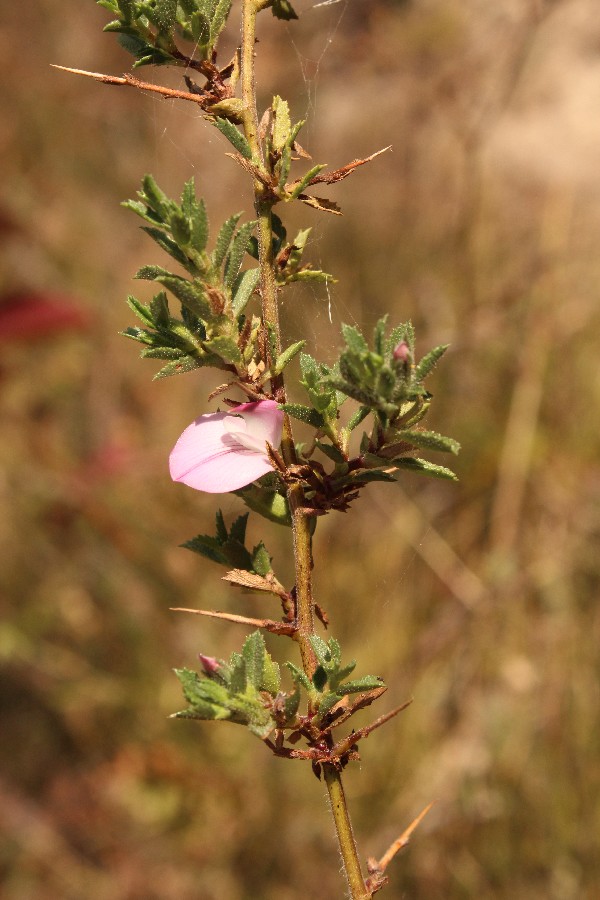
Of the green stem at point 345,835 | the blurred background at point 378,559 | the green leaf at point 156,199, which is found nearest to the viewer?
the green leaf at point 156,199

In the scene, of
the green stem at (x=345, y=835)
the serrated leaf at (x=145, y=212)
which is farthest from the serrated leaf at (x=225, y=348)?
the green stem at (x=345, y=835)

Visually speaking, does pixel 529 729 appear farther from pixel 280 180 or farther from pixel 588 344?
pixel 280 180

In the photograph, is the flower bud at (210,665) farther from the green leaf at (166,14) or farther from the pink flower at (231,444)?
the green leaf at (166,14)

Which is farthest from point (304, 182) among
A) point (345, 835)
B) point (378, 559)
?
point (378, 559)

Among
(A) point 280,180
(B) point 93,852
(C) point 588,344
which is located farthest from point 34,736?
(A) point 280,180

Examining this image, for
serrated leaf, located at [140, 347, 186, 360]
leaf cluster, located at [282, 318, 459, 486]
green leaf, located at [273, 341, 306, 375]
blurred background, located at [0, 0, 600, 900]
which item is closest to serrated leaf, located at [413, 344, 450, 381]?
leaf cluster, located at [282, 318, 459, 486]

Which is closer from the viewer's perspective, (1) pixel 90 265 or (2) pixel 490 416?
(2) pixel 490 416
